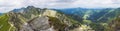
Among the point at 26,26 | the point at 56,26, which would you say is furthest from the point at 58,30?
the point at 26,26

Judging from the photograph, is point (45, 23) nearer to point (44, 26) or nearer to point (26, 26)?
point (44, 26)

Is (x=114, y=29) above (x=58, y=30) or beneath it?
above

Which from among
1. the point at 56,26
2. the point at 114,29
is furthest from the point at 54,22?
the point at 114,29

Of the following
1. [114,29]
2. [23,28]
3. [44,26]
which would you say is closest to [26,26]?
[23,28]

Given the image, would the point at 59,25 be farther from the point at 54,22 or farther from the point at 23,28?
the point at 23,28

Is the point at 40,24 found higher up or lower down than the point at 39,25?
higher up

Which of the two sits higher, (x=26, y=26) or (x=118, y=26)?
(x=118, y=26)

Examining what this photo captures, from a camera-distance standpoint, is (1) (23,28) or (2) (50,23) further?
(1) (23,28)

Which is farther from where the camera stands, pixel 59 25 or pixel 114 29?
pixel 59 25

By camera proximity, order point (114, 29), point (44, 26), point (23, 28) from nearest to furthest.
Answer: point (114, 29), point (44, 26), point (23, 28)

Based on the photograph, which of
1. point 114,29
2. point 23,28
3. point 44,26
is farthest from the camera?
point 23,28
